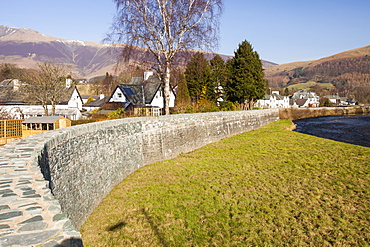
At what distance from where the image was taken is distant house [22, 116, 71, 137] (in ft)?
54.8

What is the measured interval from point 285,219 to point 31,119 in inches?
619

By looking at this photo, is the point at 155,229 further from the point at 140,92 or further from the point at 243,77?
the point at 243,77

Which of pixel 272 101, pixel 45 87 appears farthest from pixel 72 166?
pixel 272 101

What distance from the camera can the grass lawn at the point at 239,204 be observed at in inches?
266

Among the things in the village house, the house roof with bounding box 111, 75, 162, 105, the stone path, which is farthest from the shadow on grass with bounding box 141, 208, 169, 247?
the house roof with bounding box 111, 75, 162, 105

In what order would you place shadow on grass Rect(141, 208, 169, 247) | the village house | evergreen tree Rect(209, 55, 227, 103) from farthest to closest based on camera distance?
evergreen tree Rect(209, 55, 227, 103) < the village house < shadow on grass Rect(141, 208, 169, 247)

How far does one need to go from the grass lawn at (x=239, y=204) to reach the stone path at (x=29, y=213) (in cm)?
310

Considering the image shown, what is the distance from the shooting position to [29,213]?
3031 mm

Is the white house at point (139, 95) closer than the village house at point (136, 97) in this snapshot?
No

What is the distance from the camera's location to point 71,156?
23.0 ft

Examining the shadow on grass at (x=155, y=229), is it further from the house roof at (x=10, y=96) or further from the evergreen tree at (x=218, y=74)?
the evergreen tree at (x=218, y=74)

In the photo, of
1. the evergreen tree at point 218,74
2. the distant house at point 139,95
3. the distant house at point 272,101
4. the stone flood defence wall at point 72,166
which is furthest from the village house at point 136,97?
the distant house at point 272,101

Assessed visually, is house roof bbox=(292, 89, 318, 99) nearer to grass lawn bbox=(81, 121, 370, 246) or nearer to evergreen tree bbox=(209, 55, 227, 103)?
evergreen tree bbox=(209, 55, 227, 103)

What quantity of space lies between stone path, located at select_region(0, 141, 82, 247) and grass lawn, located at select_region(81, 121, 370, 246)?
3103 millimetres
